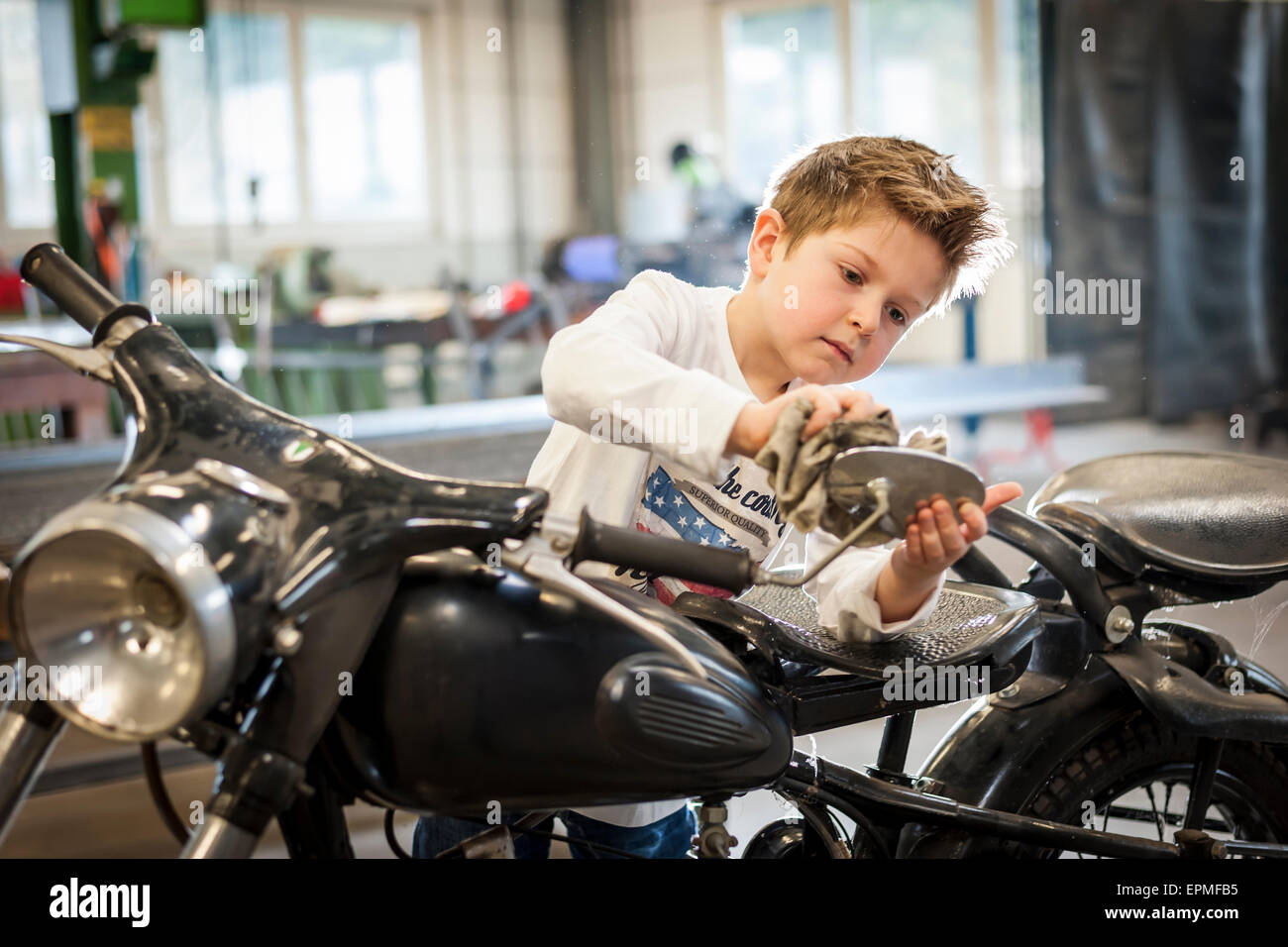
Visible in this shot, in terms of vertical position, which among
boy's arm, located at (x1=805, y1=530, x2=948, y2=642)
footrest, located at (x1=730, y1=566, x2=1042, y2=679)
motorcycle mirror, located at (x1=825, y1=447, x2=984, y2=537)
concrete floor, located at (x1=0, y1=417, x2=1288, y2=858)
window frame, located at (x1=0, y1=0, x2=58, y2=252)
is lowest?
concrete floor, located at (x1=0, y1=417, x2=1288, y2=858)

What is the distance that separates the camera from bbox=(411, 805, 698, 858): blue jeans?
1.11 metres

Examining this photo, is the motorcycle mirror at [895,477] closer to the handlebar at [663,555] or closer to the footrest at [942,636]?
the handlebar at [663,555]

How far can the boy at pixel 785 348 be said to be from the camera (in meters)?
0.80

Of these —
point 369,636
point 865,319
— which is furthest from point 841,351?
point 369,636

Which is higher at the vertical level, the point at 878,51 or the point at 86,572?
the point at 878,51

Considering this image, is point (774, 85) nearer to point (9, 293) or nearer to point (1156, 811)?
point (9, 293)

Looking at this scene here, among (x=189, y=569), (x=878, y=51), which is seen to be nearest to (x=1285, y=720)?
(x=189, y=569)

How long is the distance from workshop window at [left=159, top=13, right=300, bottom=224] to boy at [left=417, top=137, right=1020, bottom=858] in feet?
28.4

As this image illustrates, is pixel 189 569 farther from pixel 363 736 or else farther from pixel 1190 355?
pixel 1190 355

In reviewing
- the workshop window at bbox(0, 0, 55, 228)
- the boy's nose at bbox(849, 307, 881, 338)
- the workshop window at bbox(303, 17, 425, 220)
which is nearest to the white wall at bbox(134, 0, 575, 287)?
the workshop window at bbox(303, 17, 425, 220)

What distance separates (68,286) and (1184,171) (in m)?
5.91

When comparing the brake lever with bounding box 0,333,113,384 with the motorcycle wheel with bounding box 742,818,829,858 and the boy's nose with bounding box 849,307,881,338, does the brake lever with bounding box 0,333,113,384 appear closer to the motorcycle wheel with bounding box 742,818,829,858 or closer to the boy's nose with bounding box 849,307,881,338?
the boy's nose with bounding box 849,307,881,338
